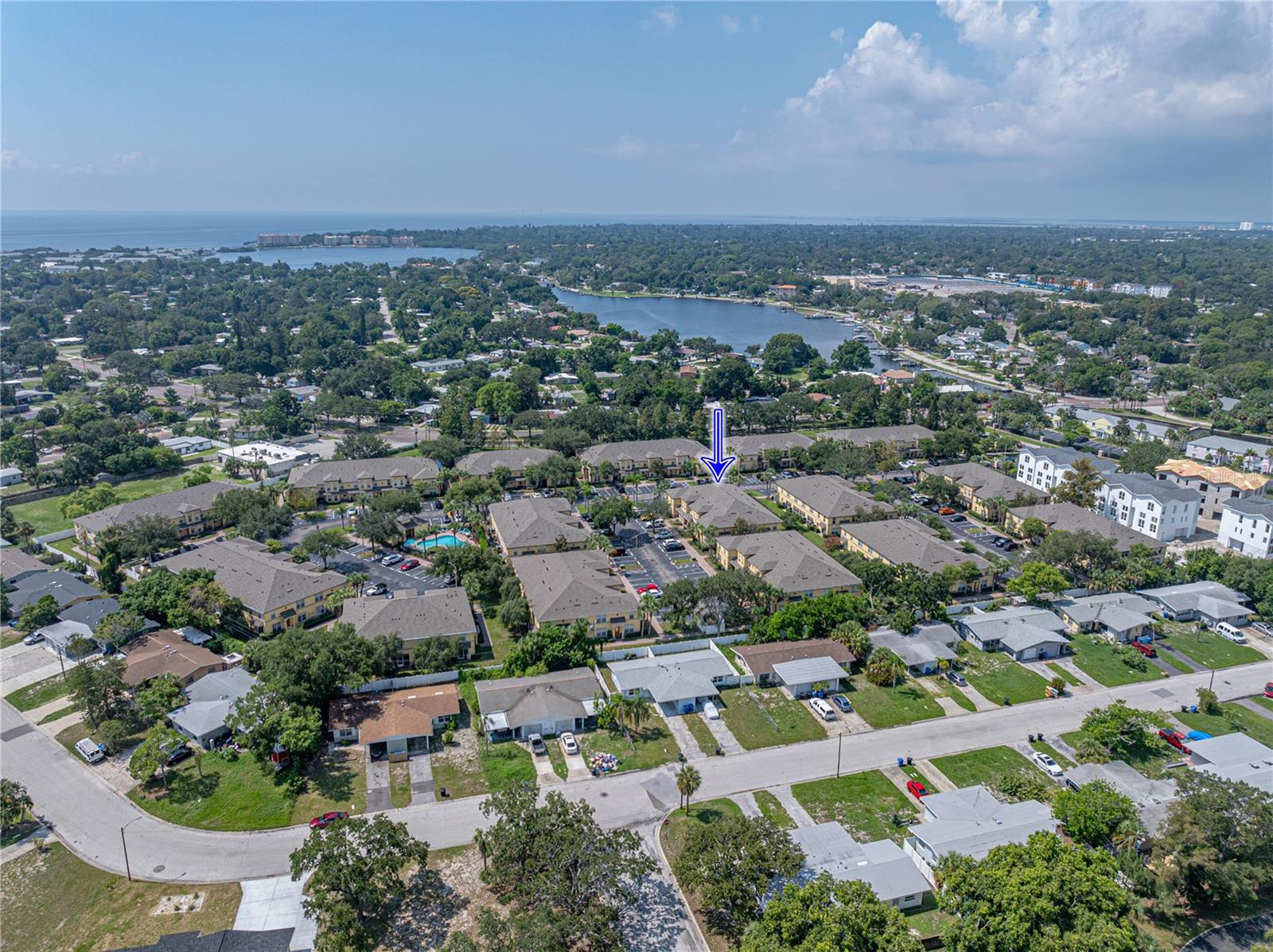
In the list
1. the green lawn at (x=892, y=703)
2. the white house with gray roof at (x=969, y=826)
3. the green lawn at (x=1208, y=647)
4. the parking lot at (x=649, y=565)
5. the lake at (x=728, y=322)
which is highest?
the lake at (x=728, y=322)

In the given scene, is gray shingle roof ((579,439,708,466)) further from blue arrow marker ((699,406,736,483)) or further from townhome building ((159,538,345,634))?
townhome building ((159,538,345,634))

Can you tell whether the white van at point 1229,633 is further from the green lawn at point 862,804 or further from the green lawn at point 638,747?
the green lawn at point 638,747

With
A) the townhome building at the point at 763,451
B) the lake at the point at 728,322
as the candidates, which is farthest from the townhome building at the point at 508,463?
the lake at the point at 728,322

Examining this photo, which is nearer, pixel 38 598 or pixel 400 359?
pixel 38 598

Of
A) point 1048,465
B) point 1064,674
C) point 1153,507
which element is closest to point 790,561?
point 1064,674

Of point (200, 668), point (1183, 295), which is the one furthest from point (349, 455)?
point (1183, 295)

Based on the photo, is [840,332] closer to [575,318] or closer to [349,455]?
[575,318]
